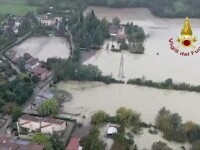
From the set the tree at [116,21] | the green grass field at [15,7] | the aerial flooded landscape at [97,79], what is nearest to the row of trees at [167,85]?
the aerial flooded landscape at [97,79]

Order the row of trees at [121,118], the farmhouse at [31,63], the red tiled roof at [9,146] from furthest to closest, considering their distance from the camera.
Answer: the farmhouse at [31,63] → the row of trees at [121,118] → the red tiled roof at [9,146]

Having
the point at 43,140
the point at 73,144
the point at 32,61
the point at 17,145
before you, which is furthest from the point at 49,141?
the point at 32,61

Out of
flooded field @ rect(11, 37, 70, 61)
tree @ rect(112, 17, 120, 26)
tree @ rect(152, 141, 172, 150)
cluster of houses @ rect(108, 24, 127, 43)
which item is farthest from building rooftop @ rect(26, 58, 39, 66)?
tree @ rect(152, 141, 172, 150)

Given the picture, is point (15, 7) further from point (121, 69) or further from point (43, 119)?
point (43, 119)

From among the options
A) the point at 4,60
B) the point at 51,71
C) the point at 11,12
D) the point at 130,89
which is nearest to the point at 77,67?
the point at 51,71

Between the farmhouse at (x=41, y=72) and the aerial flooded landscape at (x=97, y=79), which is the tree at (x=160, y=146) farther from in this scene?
the farmhouse at (x=41, y=72)

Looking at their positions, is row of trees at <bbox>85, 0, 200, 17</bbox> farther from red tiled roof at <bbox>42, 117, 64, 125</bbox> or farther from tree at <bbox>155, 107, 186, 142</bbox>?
red tiled roof at <bbox>42, 117, 64, 125</bbox>

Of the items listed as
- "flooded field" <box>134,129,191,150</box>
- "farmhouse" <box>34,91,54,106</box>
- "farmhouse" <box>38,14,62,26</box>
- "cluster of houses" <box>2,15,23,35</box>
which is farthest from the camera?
"farmhouse" <box>38,14,62,26</box>

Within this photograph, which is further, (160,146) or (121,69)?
(121,69)
